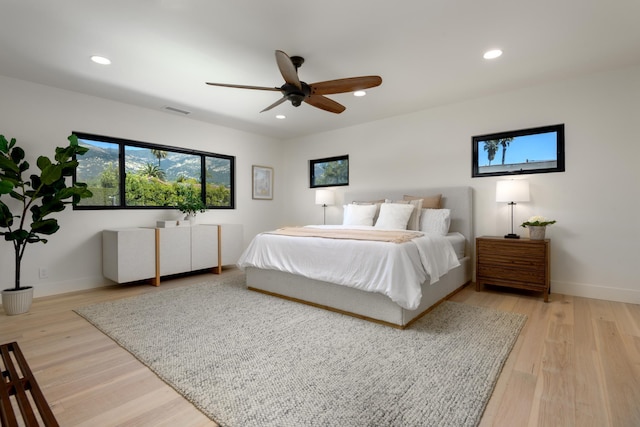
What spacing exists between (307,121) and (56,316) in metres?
4.03

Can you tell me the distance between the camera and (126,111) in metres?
4.10

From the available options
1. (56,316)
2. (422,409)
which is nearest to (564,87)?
(422,409)

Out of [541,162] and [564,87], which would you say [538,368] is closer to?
[541,162]

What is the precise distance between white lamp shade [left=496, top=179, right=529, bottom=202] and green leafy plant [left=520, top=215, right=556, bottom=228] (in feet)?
0.79

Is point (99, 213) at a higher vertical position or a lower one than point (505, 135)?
lower

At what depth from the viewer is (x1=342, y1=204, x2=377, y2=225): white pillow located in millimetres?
4336

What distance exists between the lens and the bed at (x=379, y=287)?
8.34 ft

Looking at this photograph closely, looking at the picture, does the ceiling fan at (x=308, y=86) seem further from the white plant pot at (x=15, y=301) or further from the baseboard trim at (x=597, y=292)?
the baseboard trim at (x=597, y=292)

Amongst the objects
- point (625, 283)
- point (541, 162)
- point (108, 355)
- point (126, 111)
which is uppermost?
point (126, 111)

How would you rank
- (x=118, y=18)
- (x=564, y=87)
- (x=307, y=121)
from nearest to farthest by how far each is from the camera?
Answer: (x=118, y=18), (x=564, y=87), (x=307, y=121)

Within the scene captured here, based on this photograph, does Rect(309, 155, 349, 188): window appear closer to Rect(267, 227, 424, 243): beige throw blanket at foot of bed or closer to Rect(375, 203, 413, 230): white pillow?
Rect(375, 203, 413, 230): white pillow

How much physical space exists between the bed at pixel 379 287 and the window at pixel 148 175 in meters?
1.96

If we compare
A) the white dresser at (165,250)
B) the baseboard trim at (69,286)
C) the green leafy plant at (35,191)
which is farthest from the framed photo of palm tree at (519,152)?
the baseboard trim at (69,286)

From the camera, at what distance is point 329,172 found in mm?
5762
